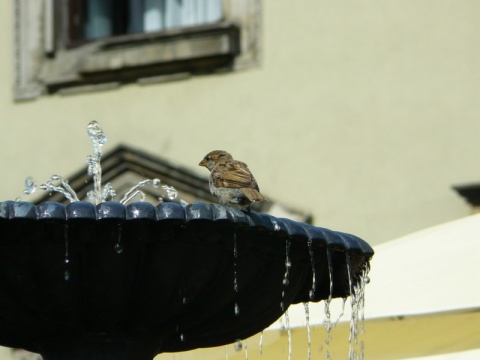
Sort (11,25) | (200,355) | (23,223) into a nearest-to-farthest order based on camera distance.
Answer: (23,223) → (200,355) → (11,25)

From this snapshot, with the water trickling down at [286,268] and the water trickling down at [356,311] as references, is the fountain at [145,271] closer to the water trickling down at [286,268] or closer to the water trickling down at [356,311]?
the water trickling down at [286,268]

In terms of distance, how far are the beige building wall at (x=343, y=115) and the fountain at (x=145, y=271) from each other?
5538mm

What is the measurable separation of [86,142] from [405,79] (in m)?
2.71

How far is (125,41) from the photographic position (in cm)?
1355

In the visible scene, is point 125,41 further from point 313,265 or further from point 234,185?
point 313,265

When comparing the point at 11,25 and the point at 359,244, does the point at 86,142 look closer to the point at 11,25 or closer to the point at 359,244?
the point at 11,25

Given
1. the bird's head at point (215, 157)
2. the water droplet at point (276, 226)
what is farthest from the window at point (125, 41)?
the water droplet at point (276, 226)

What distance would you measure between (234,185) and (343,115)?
19.3 ft

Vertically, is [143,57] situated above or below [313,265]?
above

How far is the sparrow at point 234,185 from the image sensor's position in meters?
6.77

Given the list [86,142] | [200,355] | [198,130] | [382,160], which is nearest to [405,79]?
[382,160]

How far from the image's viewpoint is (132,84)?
1363cm

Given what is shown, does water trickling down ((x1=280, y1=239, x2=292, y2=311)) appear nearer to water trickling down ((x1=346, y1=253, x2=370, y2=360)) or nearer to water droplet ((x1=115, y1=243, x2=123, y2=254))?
water trickling down ((x1=346, y1=253, x2=370, y2=360))

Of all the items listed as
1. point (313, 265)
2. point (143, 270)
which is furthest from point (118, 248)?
point (313, 265)
